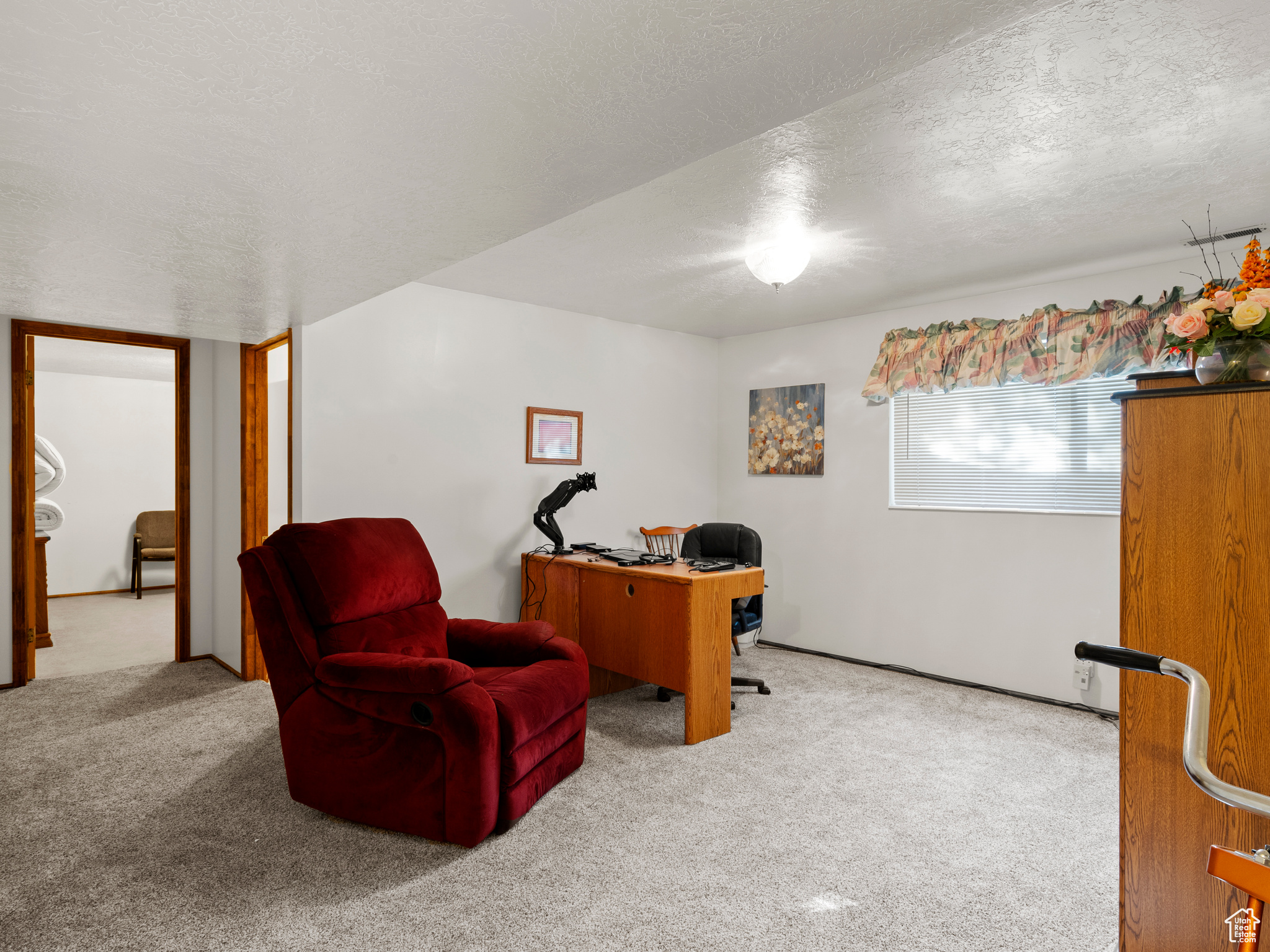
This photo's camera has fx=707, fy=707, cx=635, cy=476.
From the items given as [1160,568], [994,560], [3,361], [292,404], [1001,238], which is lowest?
[994,560]

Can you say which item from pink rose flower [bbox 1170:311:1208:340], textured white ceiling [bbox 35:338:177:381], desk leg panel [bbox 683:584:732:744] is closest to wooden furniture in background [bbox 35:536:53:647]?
textured white ceiling [bbox 35:338:177:381]

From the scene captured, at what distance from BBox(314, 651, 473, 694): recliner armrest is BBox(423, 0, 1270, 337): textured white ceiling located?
6.18 ft

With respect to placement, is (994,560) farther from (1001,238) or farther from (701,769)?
(701,769)

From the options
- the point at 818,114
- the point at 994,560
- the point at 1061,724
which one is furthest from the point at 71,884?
the point at 994,560

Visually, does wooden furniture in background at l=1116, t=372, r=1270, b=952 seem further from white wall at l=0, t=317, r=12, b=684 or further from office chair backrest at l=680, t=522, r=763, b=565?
white wall at l=0, t=317, r=12, b=684

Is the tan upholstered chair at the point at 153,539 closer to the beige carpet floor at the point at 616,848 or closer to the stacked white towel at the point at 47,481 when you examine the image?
the stacked white towel at the point at 47,481

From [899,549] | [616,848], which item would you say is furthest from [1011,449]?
[616,848]

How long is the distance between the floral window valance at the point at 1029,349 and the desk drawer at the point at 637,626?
221 centimetres

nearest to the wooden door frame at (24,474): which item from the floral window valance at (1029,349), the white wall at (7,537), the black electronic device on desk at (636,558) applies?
the white wall at (7,537)

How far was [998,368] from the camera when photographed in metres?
4.08

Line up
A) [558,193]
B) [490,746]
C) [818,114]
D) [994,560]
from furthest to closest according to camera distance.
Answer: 1. [994,560]
2. [490,746]
3. [818,114]
4. [558,193]

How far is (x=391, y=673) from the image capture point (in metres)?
2.40

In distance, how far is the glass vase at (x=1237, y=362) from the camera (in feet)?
4.08

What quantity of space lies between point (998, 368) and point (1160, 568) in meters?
3.07
